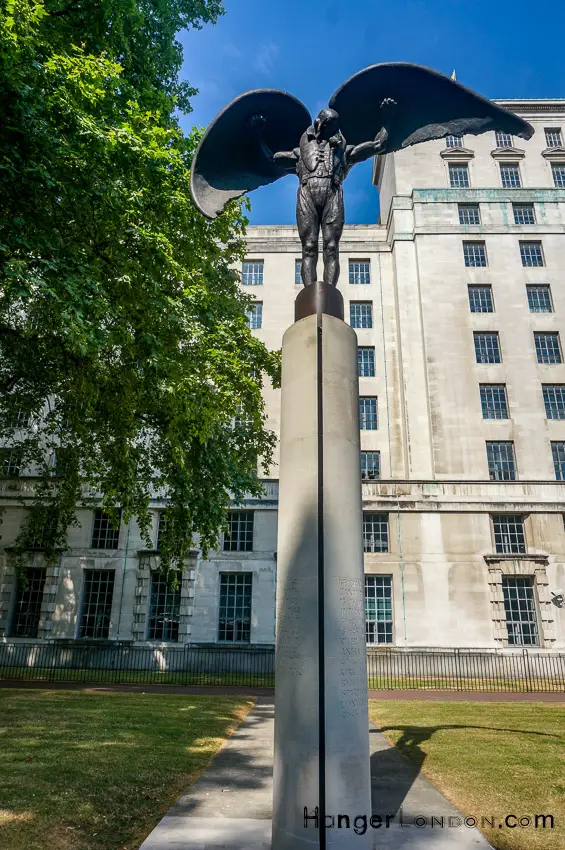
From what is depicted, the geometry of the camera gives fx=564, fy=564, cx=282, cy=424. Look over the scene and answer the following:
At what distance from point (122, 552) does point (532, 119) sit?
40334mm

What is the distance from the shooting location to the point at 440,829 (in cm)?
520

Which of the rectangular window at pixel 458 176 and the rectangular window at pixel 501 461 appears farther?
the rectangular window at pixel 458 176

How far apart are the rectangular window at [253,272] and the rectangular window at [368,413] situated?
36.3 feet

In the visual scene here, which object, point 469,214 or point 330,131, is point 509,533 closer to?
point 469,214

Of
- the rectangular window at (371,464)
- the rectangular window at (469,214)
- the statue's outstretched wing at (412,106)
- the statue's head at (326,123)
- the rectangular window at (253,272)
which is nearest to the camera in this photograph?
the statue's head at (326,123)

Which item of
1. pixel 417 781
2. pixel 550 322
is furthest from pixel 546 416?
pixel 417 781

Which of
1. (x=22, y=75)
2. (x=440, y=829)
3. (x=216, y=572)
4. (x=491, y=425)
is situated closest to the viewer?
(x=440, y=829)

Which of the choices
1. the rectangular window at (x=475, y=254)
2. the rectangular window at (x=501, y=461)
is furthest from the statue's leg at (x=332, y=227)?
the rectangular window at (x=475, y=254)

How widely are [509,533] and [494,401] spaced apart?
8343mm

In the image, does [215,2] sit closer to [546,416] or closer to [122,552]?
[122,552]

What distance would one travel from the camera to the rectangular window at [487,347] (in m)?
34.6

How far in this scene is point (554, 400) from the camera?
3381cm

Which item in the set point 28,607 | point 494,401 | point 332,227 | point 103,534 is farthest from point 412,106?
point 28,607

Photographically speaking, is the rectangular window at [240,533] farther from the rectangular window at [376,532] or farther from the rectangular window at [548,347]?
the rectangular window at [548,347]
